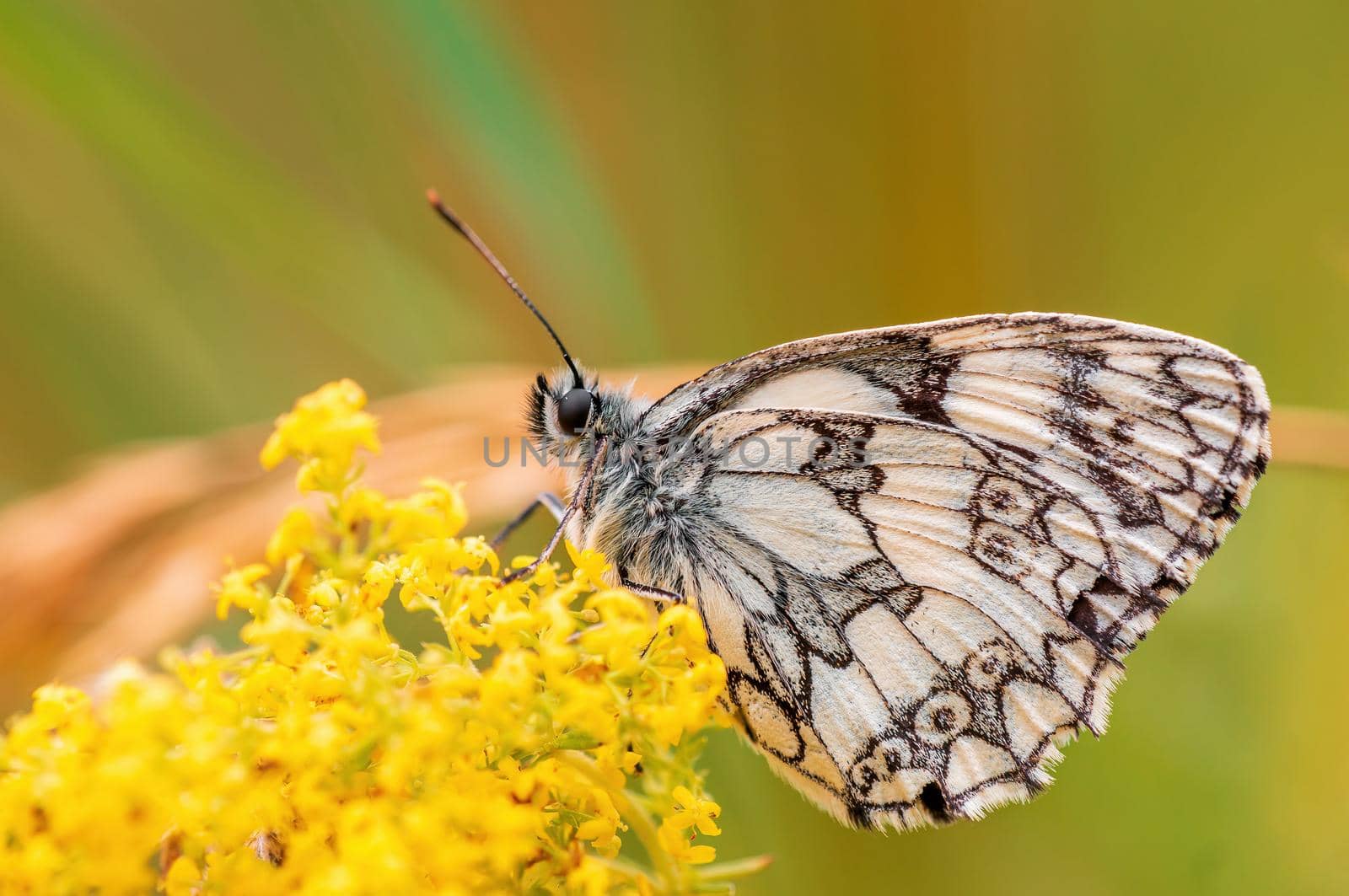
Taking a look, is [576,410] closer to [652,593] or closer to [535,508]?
[535,508]

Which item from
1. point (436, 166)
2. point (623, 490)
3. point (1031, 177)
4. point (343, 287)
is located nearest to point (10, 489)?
point (343, 287)

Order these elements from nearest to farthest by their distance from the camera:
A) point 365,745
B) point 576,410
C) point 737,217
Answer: point 365,745 < point 576,410 < point 737,217

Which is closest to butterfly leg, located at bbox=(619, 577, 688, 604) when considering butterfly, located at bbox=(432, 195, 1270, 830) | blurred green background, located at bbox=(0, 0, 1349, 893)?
butterfly, located at bbox=(432, 195, 1270, 830)

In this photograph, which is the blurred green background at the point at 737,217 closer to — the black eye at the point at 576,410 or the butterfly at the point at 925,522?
the butterfly at the point at 925,522

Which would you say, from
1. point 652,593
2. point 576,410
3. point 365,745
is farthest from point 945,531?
point 365,745

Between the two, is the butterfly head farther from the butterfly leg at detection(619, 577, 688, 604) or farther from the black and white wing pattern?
the butterfly leg at detection(619, 577, 688, 604)
